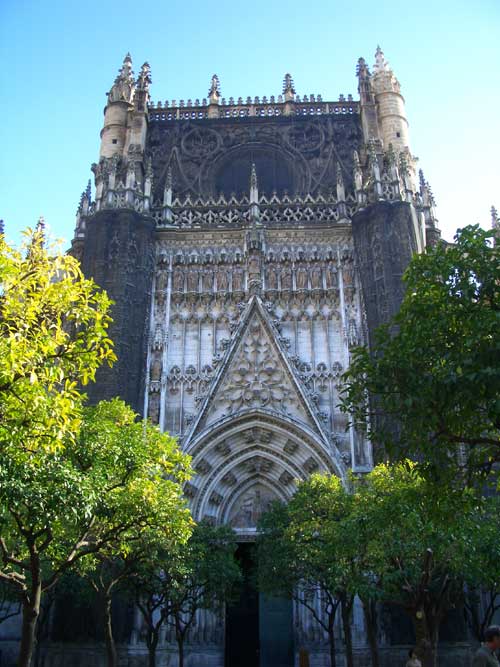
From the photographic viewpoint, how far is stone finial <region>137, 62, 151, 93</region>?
2947cm

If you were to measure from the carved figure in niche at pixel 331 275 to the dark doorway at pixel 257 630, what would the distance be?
947 cm

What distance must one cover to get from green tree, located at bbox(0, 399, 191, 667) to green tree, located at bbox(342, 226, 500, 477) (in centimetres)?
421

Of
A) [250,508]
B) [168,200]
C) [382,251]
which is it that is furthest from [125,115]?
[250,508]

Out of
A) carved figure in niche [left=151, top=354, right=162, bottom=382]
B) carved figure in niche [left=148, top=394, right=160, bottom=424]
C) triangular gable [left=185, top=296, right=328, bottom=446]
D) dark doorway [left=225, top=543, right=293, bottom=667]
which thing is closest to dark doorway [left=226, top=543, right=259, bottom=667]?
dark doorway [left=225, top=543, right=293, bottom=667]

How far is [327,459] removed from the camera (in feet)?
68.9

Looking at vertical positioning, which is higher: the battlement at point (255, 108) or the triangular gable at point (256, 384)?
the battlement at point (255, 108)

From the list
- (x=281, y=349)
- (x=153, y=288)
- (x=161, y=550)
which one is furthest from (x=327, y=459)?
(x=153, y=288)

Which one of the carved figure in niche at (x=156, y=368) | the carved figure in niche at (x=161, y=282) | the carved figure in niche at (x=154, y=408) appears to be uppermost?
the carved figure in niche at (x=161, y=282)

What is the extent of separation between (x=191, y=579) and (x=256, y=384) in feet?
22.8

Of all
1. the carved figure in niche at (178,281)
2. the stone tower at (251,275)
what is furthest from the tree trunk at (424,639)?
the carved figure in niche at (178,281)

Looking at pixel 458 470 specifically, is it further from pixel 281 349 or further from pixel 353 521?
pixel 281 349

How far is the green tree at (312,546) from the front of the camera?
15.7 meters

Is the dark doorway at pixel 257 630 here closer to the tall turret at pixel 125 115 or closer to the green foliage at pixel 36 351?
the green foliage at pixel 36 351

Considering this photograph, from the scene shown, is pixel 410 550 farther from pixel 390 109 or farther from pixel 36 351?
pixel 390 109
